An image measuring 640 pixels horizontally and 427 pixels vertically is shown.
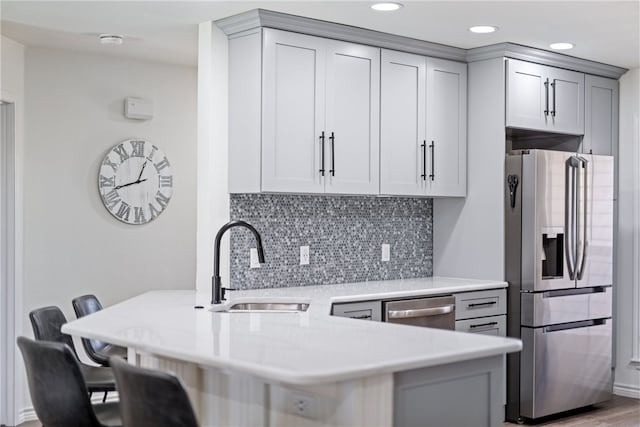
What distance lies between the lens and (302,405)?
2.44 meters

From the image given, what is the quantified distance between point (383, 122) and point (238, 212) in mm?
1036

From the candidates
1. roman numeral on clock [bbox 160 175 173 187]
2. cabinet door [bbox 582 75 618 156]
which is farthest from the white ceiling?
roman numeral on clock [bbox 160 175 173 187]

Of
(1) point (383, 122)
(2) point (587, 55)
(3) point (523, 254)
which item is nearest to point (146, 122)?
(1) point (383, 122)

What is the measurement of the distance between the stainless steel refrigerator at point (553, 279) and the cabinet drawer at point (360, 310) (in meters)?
1.12

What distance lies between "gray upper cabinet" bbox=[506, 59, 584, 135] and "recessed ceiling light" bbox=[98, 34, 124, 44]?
2411 millimetres

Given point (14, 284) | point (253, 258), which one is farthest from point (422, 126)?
point (14, 284)

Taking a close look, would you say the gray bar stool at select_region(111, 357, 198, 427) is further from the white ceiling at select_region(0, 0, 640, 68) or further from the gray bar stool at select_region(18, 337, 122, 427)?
the white ceiling at select_region(0, 0, 640, 68)

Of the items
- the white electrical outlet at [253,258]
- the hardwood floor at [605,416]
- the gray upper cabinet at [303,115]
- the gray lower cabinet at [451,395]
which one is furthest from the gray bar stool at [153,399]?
the hardwood floor at [605,416]

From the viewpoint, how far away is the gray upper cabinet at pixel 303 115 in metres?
4.27

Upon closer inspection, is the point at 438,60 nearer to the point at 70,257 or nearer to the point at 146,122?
the point at 146,122

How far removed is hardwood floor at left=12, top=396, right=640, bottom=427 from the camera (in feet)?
16.3

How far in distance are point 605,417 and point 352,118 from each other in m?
2.56

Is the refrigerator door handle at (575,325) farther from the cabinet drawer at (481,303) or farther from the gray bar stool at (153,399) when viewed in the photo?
the gray bar stool at (153,399)

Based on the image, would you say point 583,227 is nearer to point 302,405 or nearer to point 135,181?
point 135,181
